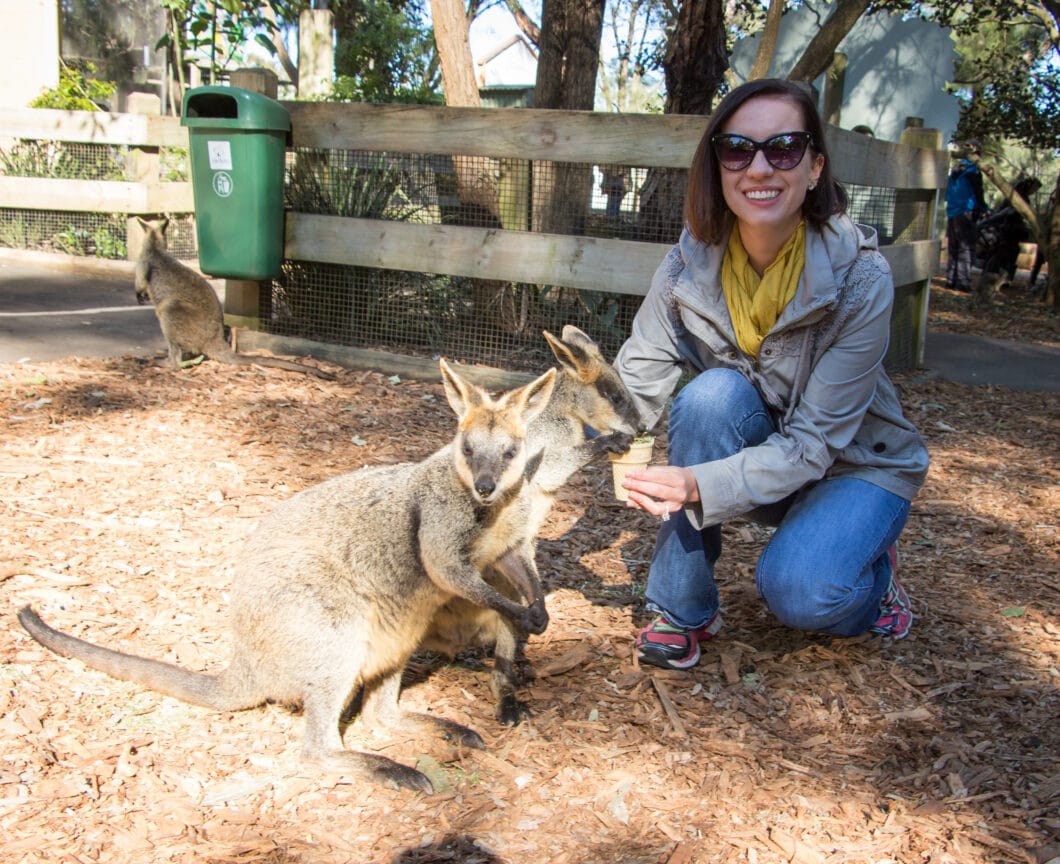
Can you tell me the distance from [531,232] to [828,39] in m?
3.10

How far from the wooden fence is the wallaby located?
9.02ft

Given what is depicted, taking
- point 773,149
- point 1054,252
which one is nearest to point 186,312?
point 773,149

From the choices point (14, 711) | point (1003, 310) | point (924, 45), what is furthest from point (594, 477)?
point (924, 45)

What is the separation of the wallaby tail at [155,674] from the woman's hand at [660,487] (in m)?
1.24

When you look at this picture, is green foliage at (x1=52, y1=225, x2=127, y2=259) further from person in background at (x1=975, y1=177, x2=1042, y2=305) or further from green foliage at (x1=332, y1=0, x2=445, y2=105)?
green foliage at (x1=332, y1=0, x2=445, y2=105)

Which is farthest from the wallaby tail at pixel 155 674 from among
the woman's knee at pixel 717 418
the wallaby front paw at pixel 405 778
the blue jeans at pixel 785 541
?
the woman's knee at pixel 717 418

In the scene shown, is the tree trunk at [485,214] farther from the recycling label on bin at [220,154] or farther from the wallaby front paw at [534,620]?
the wallaby front paw at [534,620]

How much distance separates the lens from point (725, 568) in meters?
4.20

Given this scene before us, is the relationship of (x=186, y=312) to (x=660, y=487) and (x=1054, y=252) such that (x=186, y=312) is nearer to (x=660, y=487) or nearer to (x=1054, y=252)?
(x=660, y=487)

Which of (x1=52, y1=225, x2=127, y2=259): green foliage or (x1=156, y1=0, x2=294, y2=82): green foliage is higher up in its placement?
(x1=156, y1=0, x2=294, y2=82): green foliage

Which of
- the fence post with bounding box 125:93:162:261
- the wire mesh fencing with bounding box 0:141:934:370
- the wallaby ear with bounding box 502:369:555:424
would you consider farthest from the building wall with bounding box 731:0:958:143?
the wallaby ear with bounding box 502:369:555:424

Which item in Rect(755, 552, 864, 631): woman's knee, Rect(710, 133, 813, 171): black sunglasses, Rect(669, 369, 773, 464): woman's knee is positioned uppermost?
Rect(710, 133, 813, 171): black sunglasses

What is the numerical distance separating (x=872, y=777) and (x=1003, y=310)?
33.6 feet

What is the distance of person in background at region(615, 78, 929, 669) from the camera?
9.69 ft
